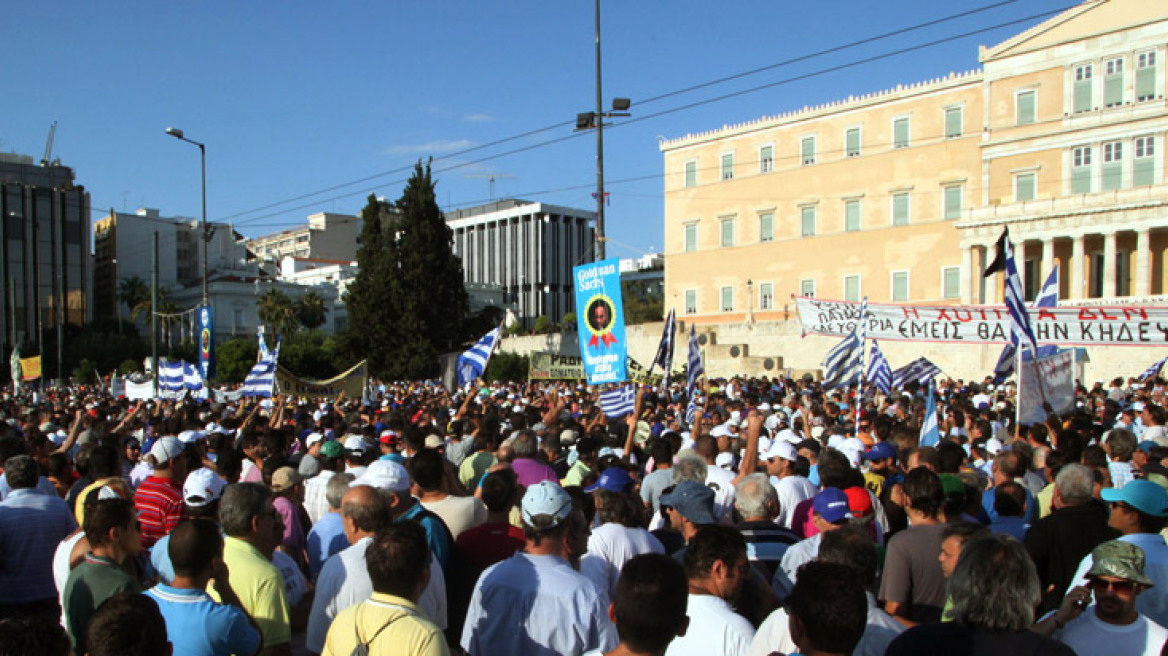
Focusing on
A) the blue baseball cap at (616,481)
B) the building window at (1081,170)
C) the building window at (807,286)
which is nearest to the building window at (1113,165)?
the building window at (1081,170)

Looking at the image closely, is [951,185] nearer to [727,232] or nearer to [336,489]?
[727,232]

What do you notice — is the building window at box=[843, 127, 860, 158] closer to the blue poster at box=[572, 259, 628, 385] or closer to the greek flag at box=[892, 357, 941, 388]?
the greek flag at box=[892, 357, 941, 388]

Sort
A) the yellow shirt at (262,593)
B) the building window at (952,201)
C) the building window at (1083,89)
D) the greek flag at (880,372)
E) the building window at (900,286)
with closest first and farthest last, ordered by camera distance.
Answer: the yellow shirt at (262,593)
the greek flag at (880,372)
the building window at (1083,89)
the building window at (952,201)
the building window at (900,286)

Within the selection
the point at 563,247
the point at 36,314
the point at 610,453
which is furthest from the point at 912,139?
the point at 563,247

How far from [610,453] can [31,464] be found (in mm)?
4700

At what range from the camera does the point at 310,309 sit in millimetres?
84812

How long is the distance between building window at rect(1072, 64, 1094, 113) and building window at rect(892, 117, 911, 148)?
8.27 metres

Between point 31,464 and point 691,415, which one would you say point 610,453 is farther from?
point 691,415

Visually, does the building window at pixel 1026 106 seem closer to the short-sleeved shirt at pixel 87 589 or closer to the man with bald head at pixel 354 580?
the man with bald head at pixel 354 580

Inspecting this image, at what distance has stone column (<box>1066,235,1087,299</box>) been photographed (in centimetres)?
3900

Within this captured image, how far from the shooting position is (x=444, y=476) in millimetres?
5742

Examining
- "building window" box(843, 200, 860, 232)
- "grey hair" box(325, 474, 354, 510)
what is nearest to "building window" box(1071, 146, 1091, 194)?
"building window" box(843, 200, 860, 232)

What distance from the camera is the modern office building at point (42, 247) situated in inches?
3223

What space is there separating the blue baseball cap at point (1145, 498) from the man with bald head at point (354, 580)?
3580 mm
